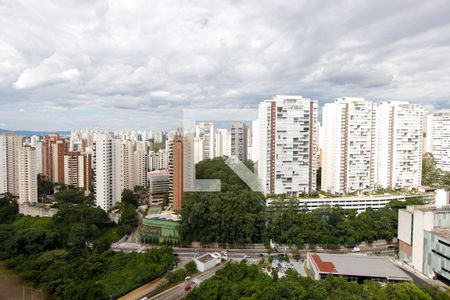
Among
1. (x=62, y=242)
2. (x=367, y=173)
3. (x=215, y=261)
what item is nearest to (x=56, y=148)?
(x=62, y=242)

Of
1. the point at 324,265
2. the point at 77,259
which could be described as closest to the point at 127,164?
the point at 77,259

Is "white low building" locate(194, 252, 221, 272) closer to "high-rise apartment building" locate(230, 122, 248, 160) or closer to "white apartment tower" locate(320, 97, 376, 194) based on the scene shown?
"high-rise apartment building" locate(230, 122, 248, 160)

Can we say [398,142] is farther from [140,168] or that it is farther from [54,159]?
[54,159]

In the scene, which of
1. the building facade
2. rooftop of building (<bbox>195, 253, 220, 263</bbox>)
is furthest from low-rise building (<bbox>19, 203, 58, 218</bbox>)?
rooftop of building (<bbox>195, 253, 220, 263</bbox>)

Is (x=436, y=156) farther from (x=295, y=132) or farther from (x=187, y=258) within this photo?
(x=187, y=258)

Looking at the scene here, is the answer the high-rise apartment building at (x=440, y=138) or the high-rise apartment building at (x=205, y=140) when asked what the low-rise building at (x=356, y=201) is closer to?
the high-rise apartment building at (x=205, y=140)

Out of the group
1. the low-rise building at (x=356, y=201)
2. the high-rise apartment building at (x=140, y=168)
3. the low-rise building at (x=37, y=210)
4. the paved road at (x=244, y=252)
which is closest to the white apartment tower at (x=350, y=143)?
the low-rise building at (x=356, y=201)
